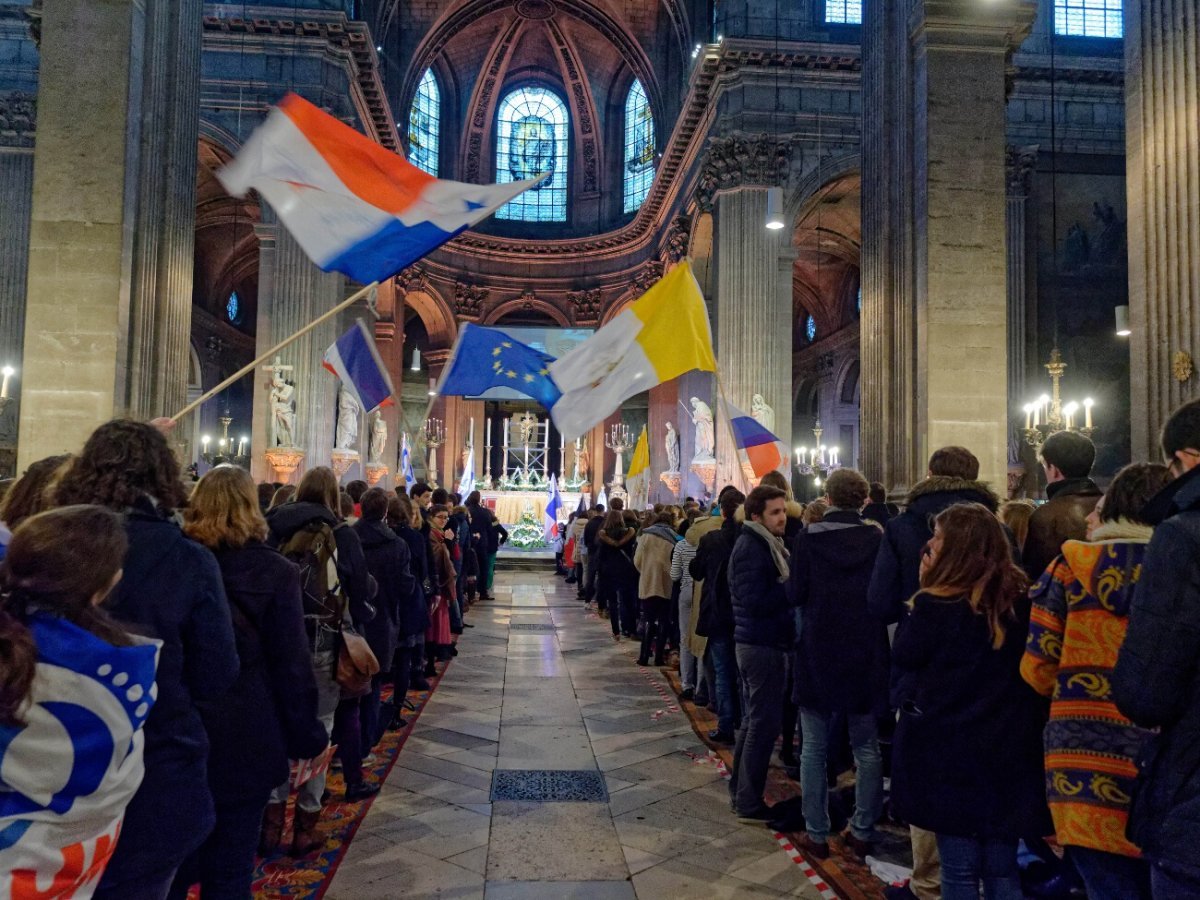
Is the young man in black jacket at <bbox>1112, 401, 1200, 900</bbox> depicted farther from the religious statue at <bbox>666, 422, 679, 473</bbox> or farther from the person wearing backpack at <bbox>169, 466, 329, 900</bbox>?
the religious statue at <bbox>666, 422, 679, 473</bbox>

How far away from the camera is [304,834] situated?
4.57m

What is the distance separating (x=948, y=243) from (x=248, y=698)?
819cm

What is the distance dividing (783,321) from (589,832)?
16.9 metres

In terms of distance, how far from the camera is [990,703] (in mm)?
2959

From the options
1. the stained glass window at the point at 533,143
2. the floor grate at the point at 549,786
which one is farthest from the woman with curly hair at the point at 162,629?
the stained glass window at the point at 533,143

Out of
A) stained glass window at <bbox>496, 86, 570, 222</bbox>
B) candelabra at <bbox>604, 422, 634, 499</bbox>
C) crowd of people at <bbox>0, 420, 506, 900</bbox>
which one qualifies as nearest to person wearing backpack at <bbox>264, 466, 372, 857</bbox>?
crowd of people at <bbox>0, 420, 506, 900</bbox>

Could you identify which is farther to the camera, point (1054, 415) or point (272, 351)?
point (1054, 415)

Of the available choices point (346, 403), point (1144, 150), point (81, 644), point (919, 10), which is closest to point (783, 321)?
point (346, 403)

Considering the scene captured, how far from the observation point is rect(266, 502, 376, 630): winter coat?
4398 mm

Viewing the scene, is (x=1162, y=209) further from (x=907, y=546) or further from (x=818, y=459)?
(x=818, y=459)

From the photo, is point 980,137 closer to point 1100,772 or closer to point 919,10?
point 919,10

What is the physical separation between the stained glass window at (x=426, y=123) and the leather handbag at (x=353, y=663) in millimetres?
31567

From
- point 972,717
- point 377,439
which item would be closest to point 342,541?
point 972,717

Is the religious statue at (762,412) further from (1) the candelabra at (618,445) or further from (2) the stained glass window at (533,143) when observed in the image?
(2) the stained glass window at (533,143)
